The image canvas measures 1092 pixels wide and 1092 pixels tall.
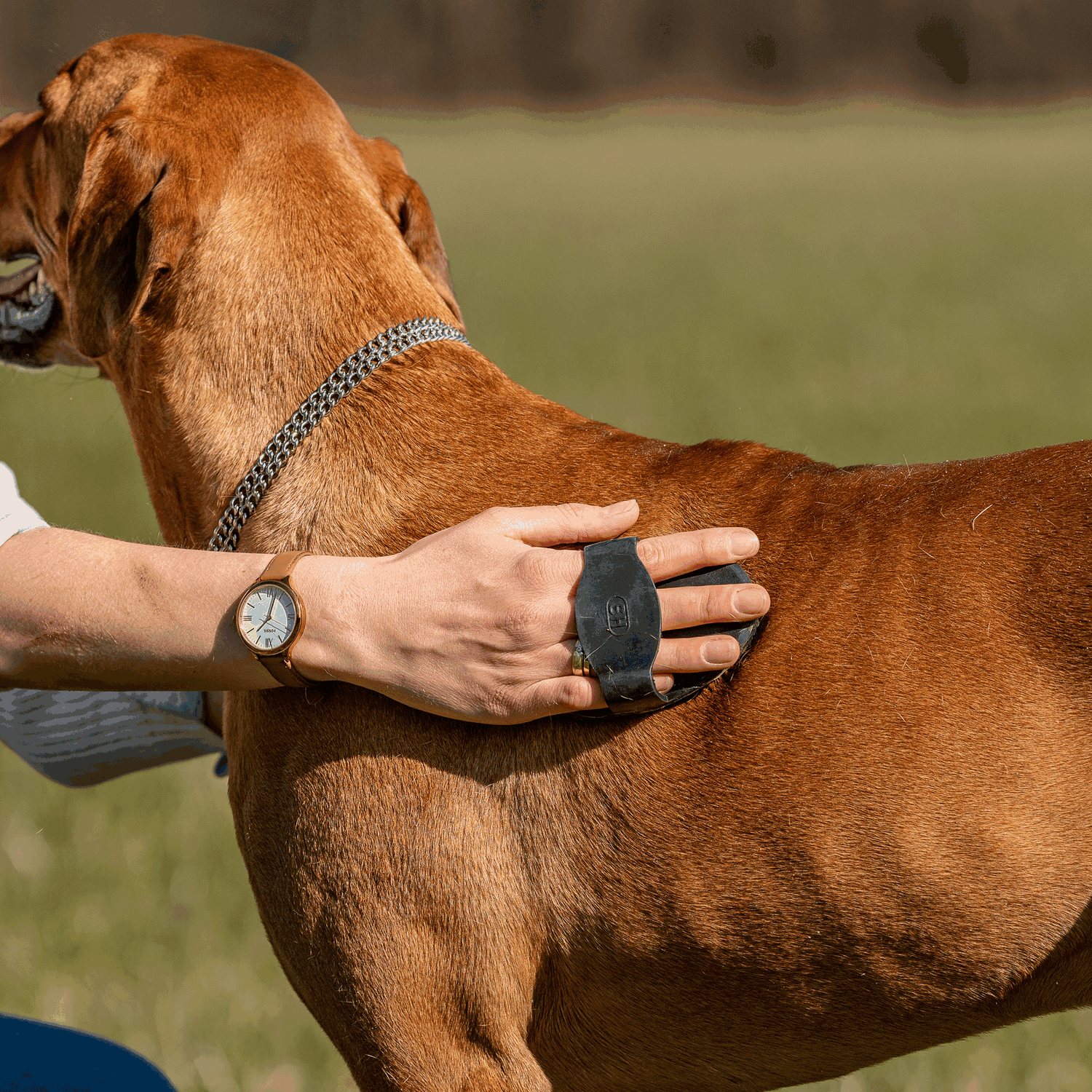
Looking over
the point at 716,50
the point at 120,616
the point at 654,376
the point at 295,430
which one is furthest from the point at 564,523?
the point at 716,50

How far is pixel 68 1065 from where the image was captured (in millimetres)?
2281

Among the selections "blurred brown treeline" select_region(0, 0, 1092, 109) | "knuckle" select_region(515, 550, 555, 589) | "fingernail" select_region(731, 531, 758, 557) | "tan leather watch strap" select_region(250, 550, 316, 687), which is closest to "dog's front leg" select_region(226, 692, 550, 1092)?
"tan leather watch strap" select_region(250, 550, 316, 687)

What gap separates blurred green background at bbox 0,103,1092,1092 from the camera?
12.1 feet

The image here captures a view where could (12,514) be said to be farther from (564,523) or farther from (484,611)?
(564,523)

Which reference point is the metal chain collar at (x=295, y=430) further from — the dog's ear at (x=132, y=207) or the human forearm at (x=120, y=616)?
the dog's ear at (x=132, y=207)

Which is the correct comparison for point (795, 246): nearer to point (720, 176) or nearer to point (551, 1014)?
point (720, 176)

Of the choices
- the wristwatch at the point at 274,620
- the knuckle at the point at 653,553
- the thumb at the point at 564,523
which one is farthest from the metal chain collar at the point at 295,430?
the knuckle at the point at 653,553

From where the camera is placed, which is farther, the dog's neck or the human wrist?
the dog's neck

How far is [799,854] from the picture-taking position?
1.80m

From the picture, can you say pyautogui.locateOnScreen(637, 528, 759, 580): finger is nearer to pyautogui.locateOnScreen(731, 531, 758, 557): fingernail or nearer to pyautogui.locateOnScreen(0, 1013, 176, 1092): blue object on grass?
pyautogui.locateOnScreen(731, 531, 758, 557): fingernail

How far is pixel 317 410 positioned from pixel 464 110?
5755 centimetres

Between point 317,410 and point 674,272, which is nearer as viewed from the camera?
point 317,410

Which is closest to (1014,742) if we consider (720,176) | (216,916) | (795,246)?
(216,916)

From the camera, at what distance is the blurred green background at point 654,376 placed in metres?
3.70
